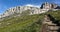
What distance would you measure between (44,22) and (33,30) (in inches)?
76.1

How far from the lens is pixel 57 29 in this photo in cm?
1369

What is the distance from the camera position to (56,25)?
1412cm

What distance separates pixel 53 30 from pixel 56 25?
0.63m

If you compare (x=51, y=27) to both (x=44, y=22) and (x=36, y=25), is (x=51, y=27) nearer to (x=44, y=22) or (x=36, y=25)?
(x=44, y=22)

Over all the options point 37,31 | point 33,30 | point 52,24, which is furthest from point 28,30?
point 52,24

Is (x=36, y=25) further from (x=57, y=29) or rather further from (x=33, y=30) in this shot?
(x=57, y=29)

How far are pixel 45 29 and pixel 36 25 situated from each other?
7.21 ft

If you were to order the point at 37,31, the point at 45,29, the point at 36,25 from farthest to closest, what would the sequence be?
the point at 36,25 < the point at 37,31 < the point at 45,29

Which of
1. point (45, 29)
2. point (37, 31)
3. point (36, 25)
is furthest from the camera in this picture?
point (36, 25)

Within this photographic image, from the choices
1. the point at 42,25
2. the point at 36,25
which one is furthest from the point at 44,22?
the point at 36,25

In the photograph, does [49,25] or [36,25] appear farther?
[36,25]

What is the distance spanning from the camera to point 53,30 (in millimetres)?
13648

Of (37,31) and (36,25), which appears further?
(36,25)

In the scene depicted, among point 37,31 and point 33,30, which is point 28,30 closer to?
point 33,30
